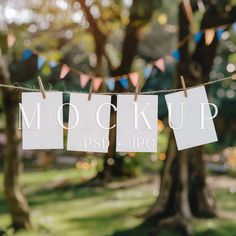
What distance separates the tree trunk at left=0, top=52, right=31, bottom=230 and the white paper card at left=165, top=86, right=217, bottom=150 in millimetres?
4710

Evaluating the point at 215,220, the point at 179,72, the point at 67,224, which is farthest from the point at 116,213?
the point at 179,72

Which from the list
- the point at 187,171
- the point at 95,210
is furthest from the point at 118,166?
the point at 187,171

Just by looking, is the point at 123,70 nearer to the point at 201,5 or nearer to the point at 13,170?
the point at 201,5

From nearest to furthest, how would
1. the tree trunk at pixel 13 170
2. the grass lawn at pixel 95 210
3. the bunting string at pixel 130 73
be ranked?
the bunting string at pixel 130 73 < the tree trunk at pixel 13 170 < the grass lawn at pixel 95 210

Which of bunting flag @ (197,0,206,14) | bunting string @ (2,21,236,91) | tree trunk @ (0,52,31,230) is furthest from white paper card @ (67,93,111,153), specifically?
bunting flag @ (197,0,206,14)

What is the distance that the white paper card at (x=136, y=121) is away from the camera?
4.56 meters

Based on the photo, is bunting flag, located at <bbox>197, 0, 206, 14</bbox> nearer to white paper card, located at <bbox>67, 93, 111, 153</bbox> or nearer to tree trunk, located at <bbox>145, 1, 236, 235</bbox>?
tree trunk, located at <bbox>145, 1, 236, 235</bbox>

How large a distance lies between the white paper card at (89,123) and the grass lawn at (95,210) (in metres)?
4.91

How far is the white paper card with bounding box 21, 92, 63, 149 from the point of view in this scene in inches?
177

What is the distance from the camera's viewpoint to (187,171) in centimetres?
1018

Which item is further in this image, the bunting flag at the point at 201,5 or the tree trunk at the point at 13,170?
the bunting flag at the point at 201,5

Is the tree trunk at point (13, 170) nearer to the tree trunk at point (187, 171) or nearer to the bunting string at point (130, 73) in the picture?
the bunting string at point (130, 73)

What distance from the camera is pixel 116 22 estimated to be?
14.1m

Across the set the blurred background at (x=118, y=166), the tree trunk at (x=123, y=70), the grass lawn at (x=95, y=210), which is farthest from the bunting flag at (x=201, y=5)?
the grass lawn at (x=95, y=210)
